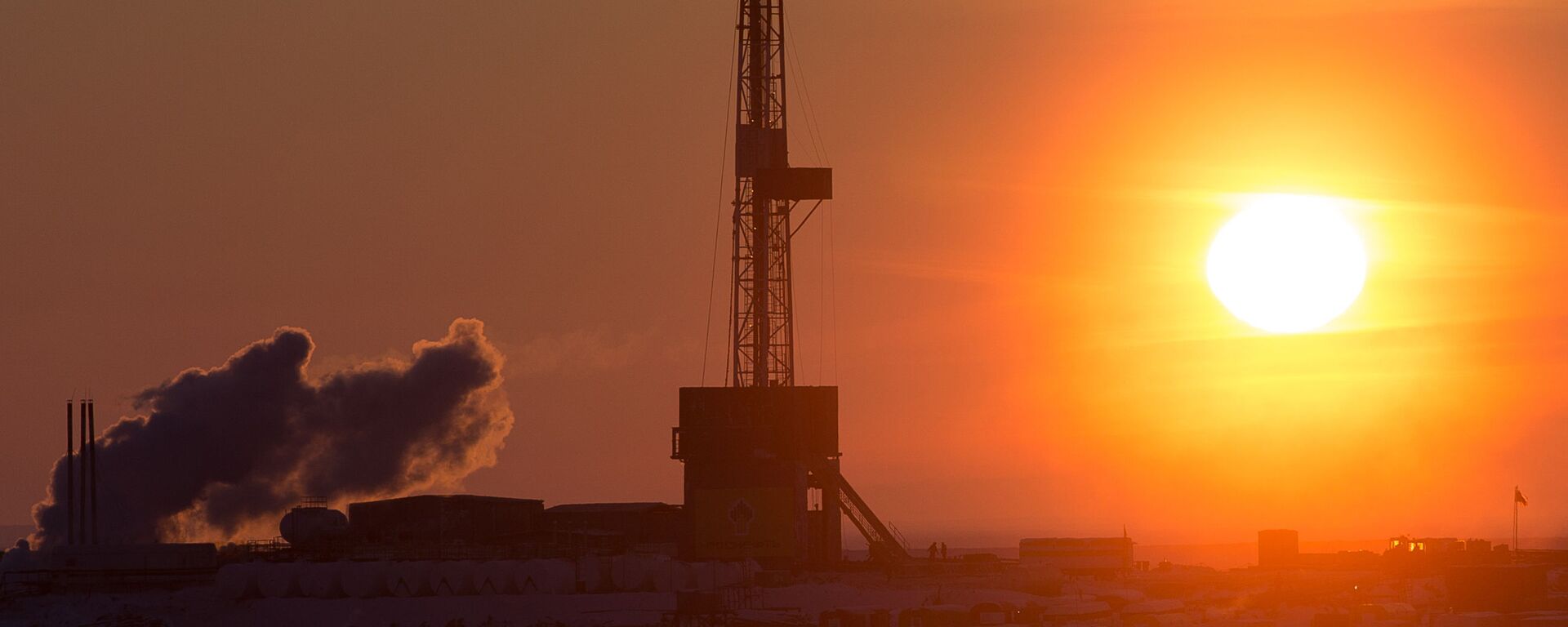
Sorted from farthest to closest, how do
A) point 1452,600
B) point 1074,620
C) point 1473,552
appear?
point 1473,552
point 1452,600
point 1074,620

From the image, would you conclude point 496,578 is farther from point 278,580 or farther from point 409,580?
point 278,580

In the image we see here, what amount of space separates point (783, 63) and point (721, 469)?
2458cm

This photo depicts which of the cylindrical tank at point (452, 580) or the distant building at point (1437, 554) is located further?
the distant building at point (1437, 554)

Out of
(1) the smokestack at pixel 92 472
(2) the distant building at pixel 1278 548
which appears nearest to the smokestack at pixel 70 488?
(1) the smokestack at pixel 92 472

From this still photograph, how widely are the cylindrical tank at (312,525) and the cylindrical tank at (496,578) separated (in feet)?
53.3

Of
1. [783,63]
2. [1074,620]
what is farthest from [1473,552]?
[783,63]

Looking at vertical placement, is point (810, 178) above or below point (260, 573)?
above

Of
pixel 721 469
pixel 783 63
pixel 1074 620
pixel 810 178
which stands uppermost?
pixel 783 63

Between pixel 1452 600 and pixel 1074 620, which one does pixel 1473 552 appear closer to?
pixel 1452 600

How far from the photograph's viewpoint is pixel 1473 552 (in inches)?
4764

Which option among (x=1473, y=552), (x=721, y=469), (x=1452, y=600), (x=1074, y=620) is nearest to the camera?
(x=1074, y=620)

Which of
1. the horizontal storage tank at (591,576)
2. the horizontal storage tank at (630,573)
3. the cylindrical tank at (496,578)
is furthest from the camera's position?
the horizontal storage tank at (630,573)

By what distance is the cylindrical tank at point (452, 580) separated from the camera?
96562mm

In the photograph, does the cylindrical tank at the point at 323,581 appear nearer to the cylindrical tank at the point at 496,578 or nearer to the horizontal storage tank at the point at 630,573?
the cylindrical tank at the point at 496,578
